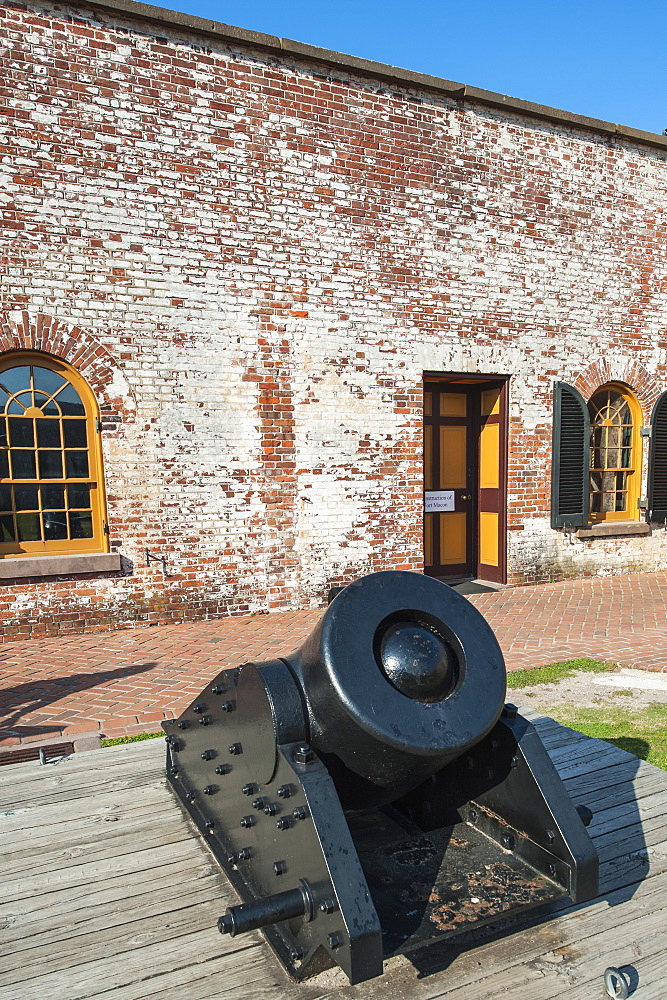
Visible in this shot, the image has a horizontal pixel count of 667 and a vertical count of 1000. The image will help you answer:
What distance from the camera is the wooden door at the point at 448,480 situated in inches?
342

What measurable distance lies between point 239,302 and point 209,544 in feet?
8.40

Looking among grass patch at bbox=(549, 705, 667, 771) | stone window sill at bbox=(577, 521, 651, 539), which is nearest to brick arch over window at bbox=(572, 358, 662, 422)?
stone window sill at bbox=(577, 521, 651, 539)

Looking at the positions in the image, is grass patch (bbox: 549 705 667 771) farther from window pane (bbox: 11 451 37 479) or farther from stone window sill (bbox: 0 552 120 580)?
window pane (bbox: 11 451 37 479)

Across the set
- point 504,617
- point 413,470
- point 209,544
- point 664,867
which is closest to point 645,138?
point 413,470

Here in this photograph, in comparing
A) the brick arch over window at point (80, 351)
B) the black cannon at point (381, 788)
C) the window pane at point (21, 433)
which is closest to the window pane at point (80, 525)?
the window pane at point (21, 433)

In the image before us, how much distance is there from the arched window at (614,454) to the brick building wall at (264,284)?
965 millimetres

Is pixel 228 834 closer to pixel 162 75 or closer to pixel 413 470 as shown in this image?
pixel 413 470

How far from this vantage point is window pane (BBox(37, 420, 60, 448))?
6305mm

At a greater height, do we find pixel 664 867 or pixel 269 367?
pixel 269 367

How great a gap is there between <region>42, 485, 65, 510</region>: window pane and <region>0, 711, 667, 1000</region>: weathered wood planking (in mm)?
4356

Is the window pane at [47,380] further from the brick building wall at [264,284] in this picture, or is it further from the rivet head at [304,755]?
the rivet head at [304,755]

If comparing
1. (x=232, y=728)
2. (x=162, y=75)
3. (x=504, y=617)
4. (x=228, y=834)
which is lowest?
(x=504, y=617)

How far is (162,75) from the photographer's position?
6.36 metres

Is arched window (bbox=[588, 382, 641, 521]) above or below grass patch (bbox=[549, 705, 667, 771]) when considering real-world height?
above
